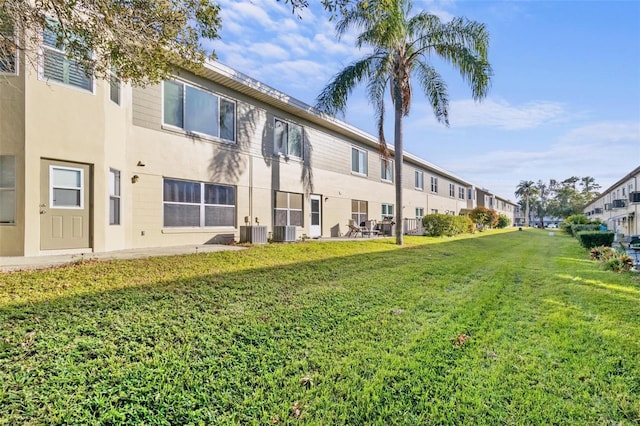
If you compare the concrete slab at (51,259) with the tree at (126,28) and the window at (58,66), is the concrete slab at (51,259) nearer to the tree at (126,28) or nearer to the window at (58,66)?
the tree at (126,28)

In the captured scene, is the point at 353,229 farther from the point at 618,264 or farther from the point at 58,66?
the point at 58,66

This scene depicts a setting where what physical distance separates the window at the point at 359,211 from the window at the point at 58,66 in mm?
14543

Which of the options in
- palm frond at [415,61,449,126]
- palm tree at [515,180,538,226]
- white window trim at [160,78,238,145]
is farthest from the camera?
palm tree at [515,180,538,226]

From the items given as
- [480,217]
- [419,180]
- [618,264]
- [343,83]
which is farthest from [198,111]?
[480,217]

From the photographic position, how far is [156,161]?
35.4 feet

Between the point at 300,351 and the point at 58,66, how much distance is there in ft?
30.3

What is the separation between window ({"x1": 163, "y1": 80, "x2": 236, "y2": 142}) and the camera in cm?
1127

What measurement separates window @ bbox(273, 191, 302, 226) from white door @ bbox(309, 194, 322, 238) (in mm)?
976

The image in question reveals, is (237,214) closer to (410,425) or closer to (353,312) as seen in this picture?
(353,312)

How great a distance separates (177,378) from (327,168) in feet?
51.4

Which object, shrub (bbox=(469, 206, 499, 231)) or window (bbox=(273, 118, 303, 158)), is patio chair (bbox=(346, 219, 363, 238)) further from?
shrub (bbox=(469, 206, 499, 231))

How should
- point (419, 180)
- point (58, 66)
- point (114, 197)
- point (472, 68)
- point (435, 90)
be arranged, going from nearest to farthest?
point (58, 66)
point (114, 197)
point (472, 68)
point (435, 90)
point (419, 180)

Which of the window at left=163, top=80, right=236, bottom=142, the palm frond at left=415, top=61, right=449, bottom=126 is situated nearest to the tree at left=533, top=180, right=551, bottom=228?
the palm frond at left=415, top=61, right=449, bottom=126

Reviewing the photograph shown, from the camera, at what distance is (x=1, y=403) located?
295 cm
